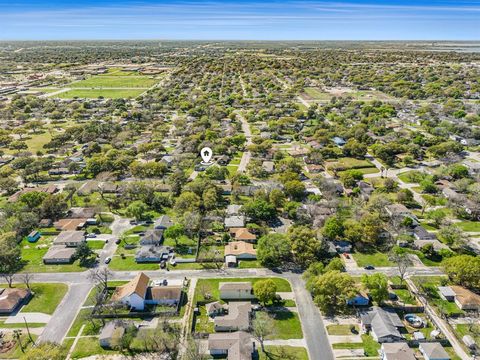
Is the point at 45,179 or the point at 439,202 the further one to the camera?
the point at 45,179

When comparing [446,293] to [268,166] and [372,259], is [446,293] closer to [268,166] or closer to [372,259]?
[372,259]

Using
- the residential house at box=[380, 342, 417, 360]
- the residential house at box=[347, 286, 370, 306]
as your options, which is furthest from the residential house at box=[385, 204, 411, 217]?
the residential house at box=[380, 342, 417, 360]

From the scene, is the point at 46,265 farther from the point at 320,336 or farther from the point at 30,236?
the point at 320,336

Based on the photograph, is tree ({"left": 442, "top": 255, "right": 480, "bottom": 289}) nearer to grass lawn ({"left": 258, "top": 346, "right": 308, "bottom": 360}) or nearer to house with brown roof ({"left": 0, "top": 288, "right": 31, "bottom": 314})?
grass lawn ({"left": 258, "top": 346, "right": 308, "bottom": 360})

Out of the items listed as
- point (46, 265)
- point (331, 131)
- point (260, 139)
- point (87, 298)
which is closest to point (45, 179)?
point (46, 265)

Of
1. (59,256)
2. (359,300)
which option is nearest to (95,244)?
(59,256)

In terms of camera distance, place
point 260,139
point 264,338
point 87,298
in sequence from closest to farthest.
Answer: point 264,338
point 87,298
point 260,139

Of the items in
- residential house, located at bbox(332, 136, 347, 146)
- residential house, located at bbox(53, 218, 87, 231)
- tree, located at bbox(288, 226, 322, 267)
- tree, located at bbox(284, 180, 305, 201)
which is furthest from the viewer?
residential house, located at bbox(332, 136, 347, 146)
